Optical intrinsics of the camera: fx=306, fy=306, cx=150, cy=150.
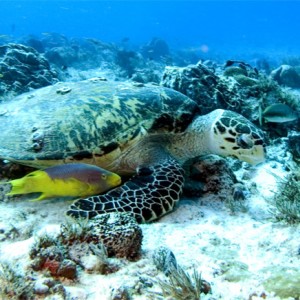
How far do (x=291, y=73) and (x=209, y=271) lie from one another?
11.5 m

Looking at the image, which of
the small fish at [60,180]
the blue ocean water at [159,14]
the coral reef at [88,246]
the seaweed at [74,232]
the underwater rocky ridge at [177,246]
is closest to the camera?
the underwater rocky ridge at [177,246]

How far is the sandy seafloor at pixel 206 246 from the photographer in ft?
5.74

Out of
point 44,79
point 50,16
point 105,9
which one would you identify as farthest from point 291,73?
point 105,9

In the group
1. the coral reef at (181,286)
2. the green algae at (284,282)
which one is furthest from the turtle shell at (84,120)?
the green algae at (284,282)

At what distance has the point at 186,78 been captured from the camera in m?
5.69

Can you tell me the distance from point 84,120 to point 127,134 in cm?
53

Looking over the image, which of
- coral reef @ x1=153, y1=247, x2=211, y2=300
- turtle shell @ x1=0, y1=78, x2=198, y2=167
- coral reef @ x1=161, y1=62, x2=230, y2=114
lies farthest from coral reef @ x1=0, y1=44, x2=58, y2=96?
coral reef @ x1=153, y1=247, x2=211, y2=300

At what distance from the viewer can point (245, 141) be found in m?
3.52

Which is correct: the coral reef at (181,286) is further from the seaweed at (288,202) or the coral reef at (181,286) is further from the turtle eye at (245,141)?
the turtle eye at (245,141)

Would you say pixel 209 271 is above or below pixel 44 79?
below

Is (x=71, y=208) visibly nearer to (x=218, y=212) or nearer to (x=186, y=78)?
(x=218, y=212)

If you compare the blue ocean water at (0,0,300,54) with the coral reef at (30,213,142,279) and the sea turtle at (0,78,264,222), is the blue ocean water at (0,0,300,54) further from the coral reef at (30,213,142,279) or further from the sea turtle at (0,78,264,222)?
the coral reef at (30,213,142,279)

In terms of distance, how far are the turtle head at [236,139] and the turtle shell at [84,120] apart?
0.45 meters

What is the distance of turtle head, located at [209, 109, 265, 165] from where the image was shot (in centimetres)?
352
